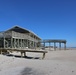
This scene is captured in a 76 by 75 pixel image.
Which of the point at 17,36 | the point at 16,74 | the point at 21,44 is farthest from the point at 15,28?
the point at 16,74

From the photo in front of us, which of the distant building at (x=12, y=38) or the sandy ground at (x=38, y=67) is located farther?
the distant building at (x=12, y=38)

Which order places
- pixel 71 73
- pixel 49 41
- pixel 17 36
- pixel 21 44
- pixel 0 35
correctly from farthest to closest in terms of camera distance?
pixel 49 41 → pixel 21 44 → pixel 17 36 → pixel 0 35 → pixel 71 73

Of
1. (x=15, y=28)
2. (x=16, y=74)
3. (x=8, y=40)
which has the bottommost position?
(x=16, y=74)

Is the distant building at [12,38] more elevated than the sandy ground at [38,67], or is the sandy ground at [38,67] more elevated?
the distant building at [12,38]

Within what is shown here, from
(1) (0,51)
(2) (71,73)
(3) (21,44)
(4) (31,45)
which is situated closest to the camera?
(2) (71,73)

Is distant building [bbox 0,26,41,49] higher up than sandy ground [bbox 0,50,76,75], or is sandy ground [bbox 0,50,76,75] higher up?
distant building [bbox 0,26,41,49]

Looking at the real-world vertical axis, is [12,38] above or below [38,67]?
above

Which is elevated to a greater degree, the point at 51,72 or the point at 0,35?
the point at 0,35

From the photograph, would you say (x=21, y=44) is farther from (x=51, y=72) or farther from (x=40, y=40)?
(x=51, y=72)

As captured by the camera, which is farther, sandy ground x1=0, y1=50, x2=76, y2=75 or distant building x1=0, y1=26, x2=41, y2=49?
distant building x1=0, y1=26, x2=41, y2=49

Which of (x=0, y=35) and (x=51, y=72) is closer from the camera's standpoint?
(x=51, y=72)

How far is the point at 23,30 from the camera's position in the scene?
140 feet

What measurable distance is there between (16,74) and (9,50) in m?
14.3

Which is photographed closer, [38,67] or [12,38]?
[38,67]
